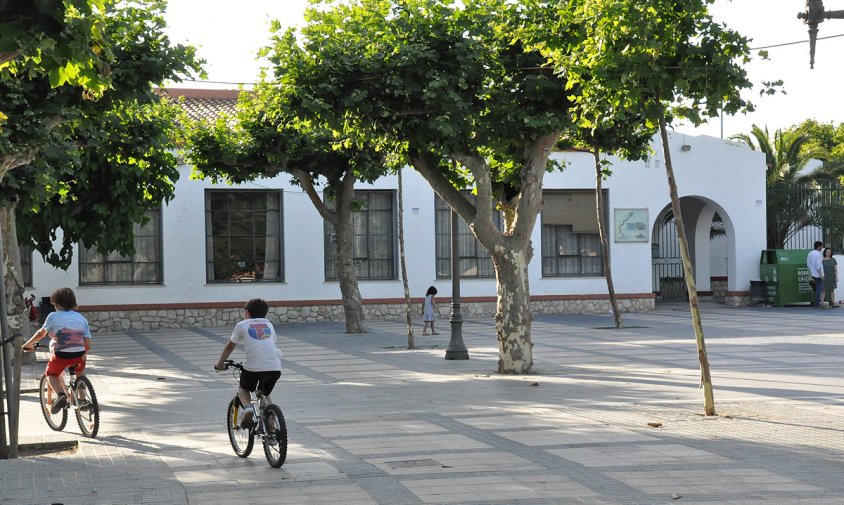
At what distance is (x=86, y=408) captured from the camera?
10.7 metres

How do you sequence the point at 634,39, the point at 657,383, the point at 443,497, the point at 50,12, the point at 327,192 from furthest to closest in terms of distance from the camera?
the point at 327,192 < the point at 657,383 < the point at 634,39 < the point at 443,497 < the point at 50,12

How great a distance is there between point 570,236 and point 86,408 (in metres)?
22.9

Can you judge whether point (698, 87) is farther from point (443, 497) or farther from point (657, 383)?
point (443, 497)

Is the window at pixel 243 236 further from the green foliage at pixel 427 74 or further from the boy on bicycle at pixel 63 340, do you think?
the boy on bicycle at pixel 63 340

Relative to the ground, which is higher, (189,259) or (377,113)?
(377,113)

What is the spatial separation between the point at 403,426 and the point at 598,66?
4039mm

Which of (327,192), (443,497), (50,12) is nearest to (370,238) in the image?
(327,192)

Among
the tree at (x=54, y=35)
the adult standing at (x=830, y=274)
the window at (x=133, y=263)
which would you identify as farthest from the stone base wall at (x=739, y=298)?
the tree at (x=54, y=35)

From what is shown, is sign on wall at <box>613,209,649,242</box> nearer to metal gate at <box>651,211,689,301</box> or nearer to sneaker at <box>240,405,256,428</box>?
metal gate at <box>651,211,689,301</box>

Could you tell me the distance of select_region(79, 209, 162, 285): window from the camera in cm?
2773

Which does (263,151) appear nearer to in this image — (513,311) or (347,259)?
(347,259)

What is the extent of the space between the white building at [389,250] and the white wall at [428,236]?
0.03 meters

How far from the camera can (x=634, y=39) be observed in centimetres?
1077

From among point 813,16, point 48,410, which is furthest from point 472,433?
point 813,16
